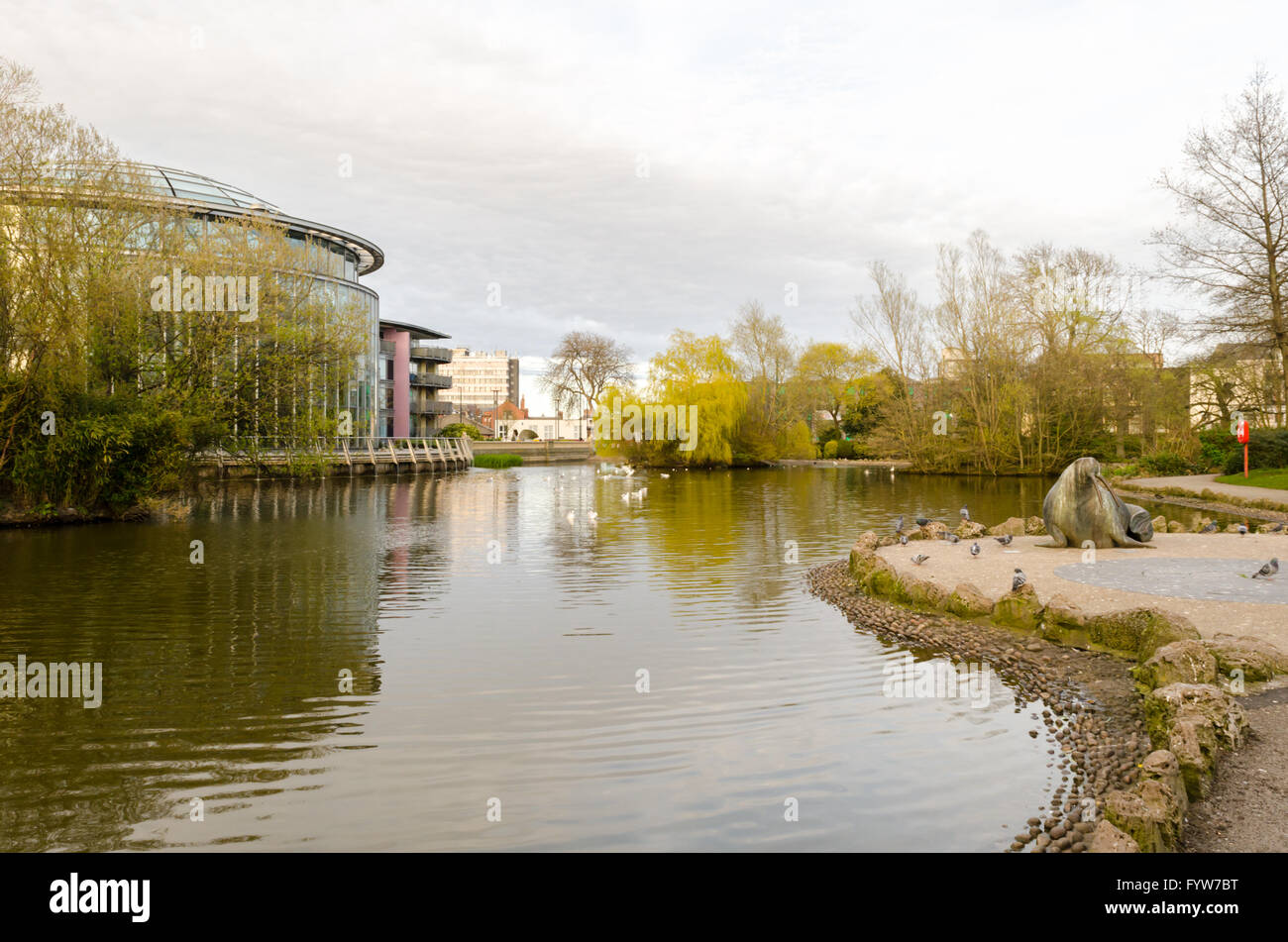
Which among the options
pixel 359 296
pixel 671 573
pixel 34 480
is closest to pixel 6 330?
pixel 34 480

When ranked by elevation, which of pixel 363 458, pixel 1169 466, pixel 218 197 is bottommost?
pixel 1169 466

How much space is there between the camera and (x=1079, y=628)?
8602 millimetres

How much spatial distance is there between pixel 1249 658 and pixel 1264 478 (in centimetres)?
2581

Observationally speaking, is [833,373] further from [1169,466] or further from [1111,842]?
[1111,842]

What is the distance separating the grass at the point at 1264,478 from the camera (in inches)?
1021

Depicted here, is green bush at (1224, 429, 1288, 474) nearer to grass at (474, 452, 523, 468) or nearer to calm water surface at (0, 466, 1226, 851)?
calm water surface at (0, 466, 1226, 851)

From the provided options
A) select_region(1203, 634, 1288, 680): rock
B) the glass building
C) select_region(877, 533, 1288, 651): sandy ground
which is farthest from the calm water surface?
the glass building

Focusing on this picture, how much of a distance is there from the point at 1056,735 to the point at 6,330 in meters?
22.0

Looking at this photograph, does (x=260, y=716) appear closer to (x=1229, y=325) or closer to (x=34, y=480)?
(x=34, y=480)

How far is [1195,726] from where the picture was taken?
202 inches

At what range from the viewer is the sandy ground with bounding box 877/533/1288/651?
827 cm

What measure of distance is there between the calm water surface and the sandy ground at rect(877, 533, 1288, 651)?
7.28 feet

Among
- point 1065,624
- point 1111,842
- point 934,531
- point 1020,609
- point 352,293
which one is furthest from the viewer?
point 352,293

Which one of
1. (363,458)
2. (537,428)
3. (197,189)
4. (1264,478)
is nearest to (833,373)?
(363,458)
